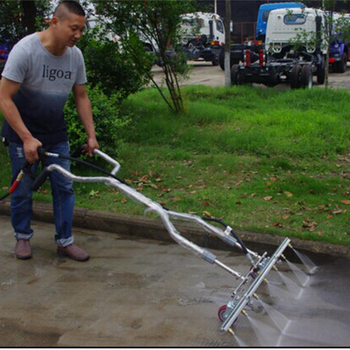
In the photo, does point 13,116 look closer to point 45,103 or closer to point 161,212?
point 45,103

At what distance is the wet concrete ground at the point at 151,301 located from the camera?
3.42 meters

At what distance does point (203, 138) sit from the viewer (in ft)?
27.6

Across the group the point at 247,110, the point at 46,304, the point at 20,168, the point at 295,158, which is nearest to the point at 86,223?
the point at 20,168

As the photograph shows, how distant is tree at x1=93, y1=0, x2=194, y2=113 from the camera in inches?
361

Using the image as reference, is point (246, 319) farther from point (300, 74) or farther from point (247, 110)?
point (300, 74)

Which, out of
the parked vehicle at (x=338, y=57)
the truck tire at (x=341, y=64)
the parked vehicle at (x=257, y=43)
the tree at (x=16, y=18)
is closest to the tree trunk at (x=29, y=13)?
the tree at (x=16, y=18)

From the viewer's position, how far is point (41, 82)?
4.22 m

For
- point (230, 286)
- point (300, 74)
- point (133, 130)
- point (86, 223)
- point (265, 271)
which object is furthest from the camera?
point (300, 74)

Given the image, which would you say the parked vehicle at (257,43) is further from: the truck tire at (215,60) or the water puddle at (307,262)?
the water puddle at (307,262)

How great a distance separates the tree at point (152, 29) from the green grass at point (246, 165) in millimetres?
904

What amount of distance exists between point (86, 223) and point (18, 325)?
6.60 feet

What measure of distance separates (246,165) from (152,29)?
383cm

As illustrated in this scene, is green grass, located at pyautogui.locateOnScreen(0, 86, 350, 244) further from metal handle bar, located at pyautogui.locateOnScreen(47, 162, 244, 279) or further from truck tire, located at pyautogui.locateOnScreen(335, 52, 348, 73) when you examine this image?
truck tire, located at pyautogui.locateOnScreen(335, 52, 348, 73)

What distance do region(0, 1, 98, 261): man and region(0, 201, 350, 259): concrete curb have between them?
72 cm
